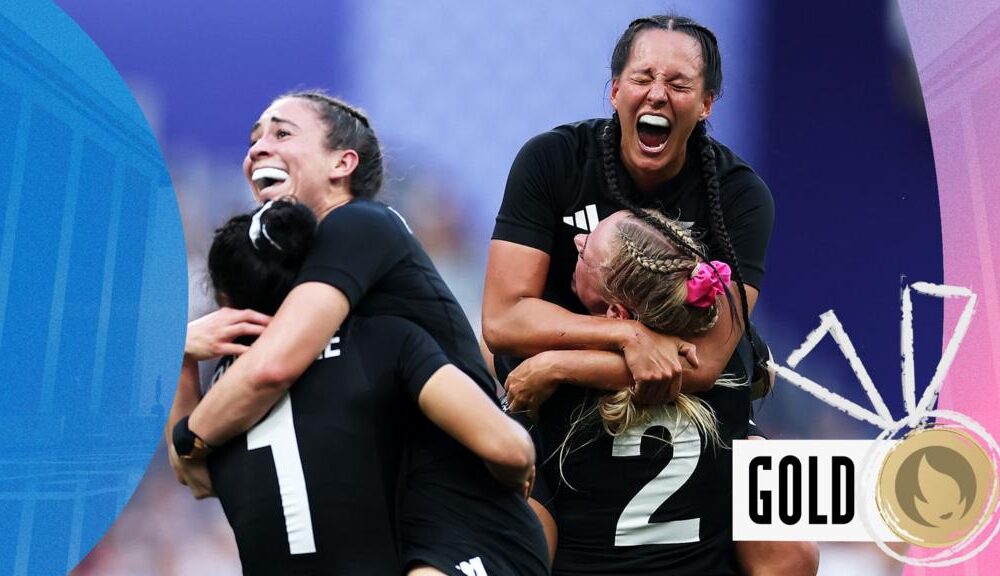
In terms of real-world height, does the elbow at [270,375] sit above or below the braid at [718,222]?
below

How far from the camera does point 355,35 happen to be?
3.21 meters

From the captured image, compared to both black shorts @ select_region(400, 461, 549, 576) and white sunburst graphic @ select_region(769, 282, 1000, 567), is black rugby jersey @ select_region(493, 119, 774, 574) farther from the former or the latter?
white sunburst graphic @ select_region(769, 282, 1000, 567)

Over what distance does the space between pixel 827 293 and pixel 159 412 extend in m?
1.77

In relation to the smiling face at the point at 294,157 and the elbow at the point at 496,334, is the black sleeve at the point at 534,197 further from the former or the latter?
the smiling face at the point at 294,157

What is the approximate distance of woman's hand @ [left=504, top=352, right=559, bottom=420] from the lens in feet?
7.66

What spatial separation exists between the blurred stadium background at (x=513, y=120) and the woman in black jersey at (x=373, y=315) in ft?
3.50

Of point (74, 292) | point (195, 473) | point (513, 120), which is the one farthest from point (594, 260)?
point (74, 292)

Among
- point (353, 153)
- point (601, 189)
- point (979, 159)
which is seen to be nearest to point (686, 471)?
point (601, 189)

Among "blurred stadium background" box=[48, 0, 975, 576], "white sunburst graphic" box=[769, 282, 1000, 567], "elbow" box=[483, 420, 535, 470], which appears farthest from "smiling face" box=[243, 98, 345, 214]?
"white sunburst graphic" box=[769, 282, 1000, 567]

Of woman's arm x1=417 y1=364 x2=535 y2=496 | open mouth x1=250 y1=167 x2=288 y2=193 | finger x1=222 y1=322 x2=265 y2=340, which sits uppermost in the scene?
open mouth x1=250 y1=167 x2=288 y2=193

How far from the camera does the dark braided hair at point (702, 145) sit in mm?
2492

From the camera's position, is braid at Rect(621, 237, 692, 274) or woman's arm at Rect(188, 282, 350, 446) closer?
woman's arm at Rect(188, 282, 350, 446)

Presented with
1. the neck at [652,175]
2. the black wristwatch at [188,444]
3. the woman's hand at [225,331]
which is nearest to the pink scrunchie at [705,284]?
the neck at [652,175]

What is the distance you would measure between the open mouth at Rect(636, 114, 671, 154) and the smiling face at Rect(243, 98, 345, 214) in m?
0.68
